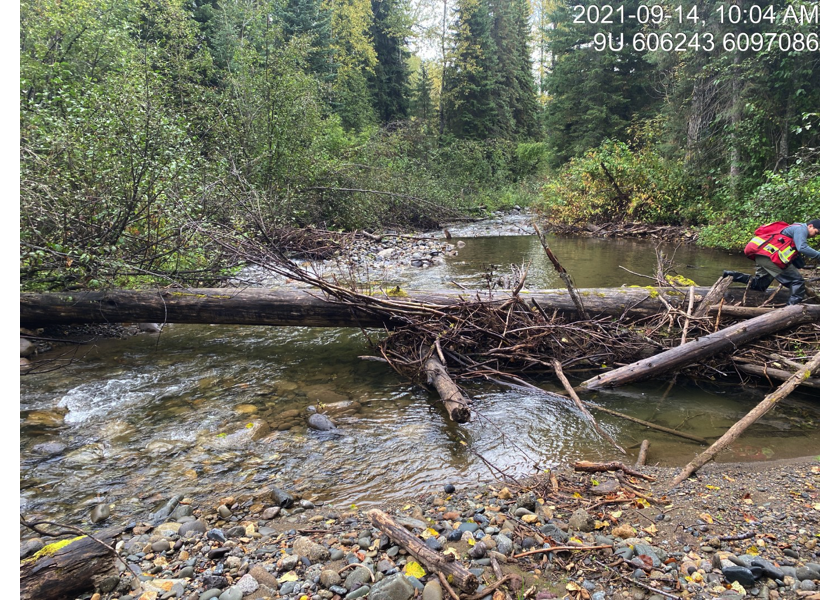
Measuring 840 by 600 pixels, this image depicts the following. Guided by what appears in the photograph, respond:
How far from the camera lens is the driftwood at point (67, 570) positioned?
222 cm

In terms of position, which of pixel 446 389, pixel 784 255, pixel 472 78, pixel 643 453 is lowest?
pixel 643 453

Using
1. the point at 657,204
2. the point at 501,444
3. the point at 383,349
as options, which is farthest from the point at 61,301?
the point at 657,204

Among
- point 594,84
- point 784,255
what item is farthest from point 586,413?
point 594,84

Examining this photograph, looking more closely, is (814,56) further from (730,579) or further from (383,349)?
(730,579)

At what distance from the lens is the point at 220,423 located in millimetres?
4762

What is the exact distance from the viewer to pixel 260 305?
21.6 feet

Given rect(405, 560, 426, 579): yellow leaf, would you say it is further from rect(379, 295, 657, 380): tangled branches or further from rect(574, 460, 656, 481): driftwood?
rect(379, 295, 657, 380): tangled branches

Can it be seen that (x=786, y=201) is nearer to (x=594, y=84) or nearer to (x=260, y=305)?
(x=260, y=305)

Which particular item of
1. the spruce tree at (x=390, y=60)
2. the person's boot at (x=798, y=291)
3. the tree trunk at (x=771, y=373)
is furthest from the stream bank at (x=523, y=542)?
the spruce tree at (x=390, y=60)

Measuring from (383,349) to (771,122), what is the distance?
14855 millimetres

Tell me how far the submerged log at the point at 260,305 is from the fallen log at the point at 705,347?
1.04 metres

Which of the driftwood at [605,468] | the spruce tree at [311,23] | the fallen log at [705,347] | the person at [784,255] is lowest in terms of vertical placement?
the driftwood at [605,468]

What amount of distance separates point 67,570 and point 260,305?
4526 mm
